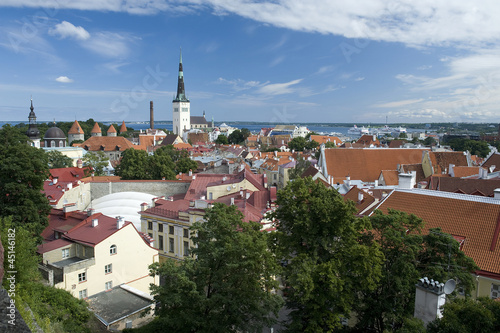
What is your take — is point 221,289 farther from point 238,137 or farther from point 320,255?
point 238,137

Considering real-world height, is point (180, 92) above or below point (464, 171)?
above

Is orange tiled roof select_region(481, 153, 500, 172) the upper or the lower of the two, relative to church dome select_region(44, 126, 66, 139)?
lower

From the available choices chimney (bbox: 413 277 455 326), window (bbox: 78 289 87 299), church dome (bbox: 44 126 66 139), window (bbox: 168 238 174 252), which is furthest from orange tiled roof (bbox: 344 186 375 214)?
church dome (bbox: 44 126 66 139)

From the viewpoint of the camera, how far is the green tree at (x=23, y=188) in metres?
20.7

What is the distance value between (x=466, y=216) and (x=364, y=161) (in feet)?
79.1

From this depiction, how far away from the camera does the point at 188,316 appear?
1027 cm

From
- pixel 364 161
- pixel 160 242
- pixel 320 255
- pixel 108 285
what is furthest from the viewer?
pixel 364 161

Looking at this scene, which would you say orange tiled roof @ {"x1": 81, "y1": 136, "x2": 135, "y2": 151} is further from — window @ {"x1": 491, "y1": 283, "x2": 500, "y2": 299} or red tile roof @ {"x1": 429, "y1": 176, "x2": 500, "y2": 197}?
window @ {"x1": 491, "y1": 283, "x2": 500, "y2": 299}

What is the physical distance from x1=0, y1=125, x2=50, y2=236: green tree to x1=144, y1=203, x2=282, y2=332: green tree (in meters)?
13.1

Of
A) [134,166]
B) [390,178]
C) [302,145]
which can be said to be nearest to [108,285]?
[134,166]

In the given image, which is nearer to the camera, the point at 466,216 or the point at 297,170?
the point at 466,216

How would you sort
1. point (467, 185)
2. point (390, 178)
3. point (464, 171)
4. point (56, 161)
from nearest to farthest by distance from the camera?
point (467, 185) → point (464, 171) → point (390, 178) → point (56, 161)

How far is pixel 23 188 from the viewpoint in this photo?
21.2 meters

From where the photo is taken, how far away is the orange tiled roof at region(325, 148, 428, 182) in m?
38.3
